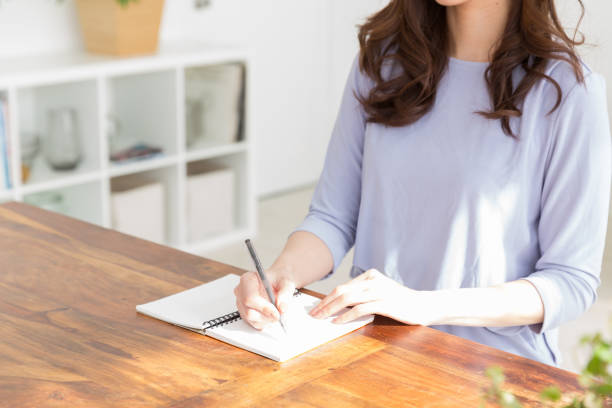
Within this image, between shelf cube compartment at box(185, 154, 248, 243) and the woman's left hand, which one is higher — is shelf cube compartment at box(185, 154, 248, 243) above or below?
below

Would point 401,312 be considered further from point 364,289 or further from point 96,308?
point 96,308

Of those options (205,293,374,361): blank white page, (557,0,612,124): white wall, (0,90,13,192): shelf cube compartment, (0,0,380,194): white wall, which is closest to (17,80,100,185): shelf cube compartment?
(0,90,13,192): shelf cube compartment

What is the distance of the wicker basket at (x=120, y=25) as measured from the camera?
340 centimetres

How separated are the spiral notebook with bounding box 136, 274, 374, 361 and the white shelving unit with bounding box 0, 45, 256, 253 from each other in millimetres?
2112

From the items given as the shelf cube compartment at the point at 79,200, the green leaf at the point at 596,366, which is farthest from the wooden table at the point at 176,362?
the shelf cube compartment at the point at 79,200

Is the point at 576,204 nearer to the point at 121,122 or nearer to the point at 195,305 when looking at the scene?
the point at 195,305

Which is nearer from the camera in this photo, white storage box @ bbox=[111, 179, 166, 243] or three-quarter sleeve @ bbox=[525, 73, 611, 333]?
three-quarter sleeve @ bbox=[525, 73, 611, 333]

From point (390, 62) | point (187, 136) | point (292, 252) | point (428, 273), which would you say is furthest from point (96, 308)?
point (187, 136)

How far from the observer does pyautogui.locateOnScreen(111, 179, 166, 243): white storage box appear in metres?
3.52

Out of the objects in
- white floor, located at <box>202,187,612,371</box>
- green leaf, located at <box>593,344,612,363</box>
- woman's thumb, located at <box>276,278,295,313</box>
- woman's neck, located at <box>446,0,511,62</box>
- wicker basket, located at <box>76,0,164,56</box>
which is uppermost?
woman's neck, located at <box>446,0,511,62</box>

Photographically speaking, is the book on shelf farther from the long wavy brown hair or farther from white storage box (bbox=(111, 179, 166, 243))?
the long wavy brown hair

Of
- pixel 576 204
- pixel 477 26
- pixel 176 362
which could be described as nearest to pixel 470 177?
pixel 576 204

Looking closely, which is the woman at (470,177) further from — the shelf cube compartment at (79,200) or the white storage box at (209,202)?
the white storage box at (209,202)

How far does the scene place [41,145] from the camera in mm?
3428
